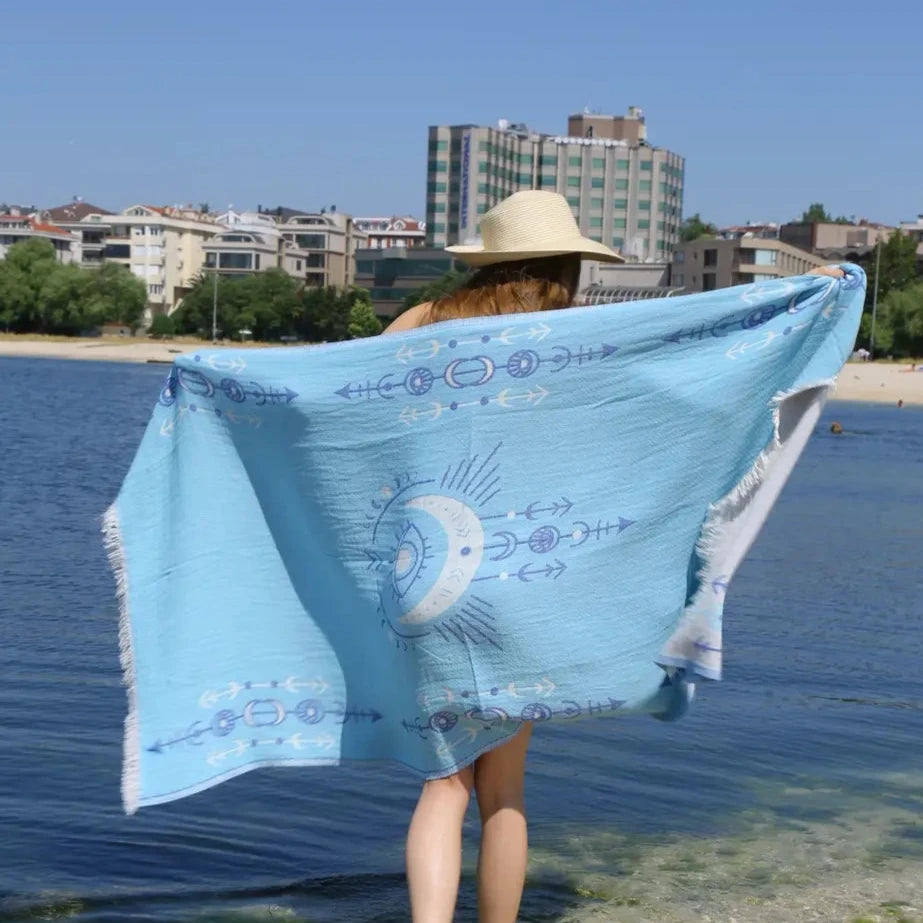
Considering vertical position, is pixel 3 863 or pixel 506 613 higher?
pixel 506 613

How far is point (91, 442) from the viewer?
25.2 meters

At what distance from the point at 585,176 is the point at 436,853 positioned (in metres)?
150

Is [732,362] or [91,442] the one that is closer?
[732,362]

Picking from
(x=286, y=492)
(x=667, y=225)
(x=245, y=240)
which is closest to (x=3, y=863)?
(x=286, y=492)

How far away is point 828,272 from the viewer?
10.6 feet

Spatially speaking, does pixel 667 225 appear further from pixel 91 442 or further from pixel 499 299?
pixel 499 299

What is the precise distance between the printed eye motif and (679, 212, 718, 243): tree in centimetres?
15036

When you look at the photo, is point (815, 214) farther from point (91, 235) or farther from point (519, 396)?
point (519, 396)

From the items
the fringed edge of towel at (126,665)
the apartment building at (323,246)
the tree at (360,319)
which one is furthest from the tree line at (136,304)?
the fringed edge of towel at (126,665)

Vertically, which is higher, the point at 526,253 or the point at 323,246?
the point at 323,246

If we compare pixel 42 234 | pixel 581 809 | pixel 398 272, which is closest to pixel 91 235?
pixel 42 234

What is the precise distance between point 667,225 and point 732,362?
154 meters

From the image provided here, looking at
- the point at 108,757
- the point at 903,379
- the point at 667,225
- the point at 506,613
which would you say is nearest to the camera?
the point at 506,613

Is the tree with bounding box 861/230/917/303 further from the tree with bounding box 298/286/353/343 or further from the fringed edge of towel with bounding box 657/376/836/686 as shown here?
the fringed edge of towel with bounding box 657/376/836/686
